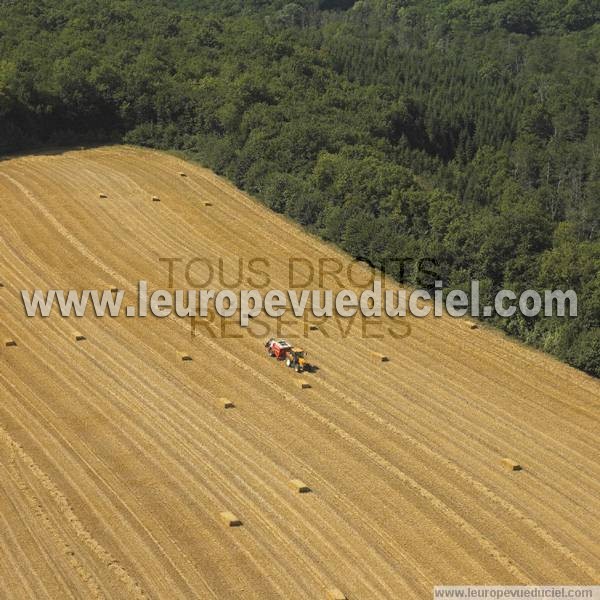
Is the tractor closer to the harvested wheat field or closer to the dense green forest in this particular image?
the harvested wheat field

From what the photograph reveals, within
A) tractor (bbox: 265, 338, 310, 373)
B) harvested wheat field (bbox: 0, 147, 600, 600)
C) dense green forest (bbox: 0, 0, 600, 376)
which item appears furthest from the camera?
dense green forest (bbox: 0, 0, 600, 376)

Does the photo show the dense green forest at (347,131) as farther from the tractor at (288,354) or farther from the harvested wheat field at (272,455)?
the tractor at (288,354)

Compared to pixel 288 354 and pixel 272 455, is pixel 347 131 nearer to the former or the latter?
pixel 288 354

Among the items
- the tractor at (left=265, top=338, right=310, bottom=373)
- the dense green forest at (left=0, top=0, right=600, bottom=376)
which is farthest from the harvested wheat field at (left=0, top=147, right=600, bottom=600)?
the dense green forest at (left=0, top=0, right=600, bottom=376)

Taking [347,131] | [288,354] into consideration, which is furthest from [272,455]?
[347,131]

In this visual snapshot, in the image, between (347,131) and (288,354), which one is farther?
(347,131)

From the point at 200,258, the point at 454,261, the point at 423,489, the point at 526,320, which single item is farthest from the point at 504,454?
the point at 200,258

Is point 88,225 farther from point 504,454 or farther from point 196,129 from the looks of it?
point 504,454
